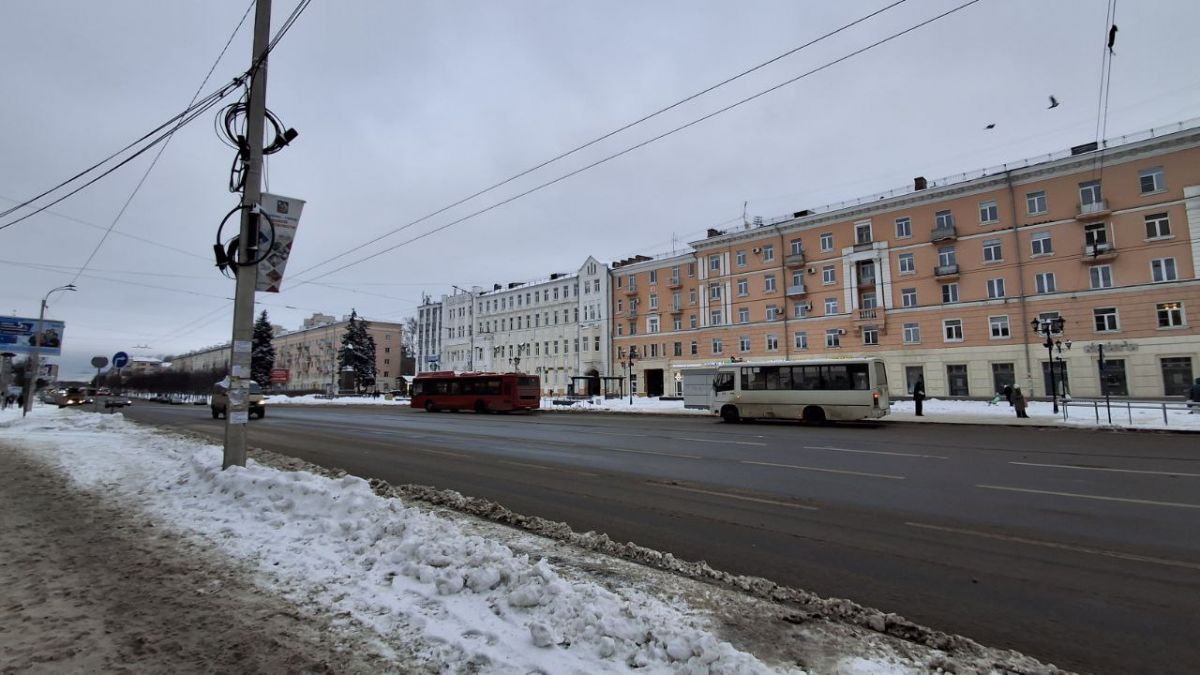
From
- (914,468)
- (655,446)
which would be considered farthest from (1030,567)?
(655,446)

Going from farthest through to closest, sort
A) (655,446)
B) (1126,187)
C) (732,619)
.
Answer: (1126,187)
(655,446)
(732,619)

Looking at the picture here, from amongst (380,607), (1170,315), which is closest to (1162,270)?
(1170,315)

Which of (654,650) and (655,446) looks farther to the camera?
(655,446)

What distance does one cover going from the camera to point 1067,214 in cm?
3741

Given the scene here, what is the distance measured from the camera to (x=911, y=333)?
4338 cm

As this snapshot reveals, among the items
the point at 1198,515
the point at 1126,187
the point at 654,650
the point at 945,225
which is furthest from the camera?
the point at 945,225

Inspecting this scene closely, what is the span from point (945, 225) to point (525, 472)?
142ft

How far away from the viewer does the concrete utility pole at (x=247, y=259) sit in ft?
29.5

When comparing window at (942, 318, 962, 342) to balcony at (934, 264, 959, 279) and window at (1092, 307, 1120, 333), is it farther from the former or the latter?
window at (1092, 307, 1120, 333)

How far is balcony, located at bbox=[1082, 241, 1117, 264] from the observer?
35625mm

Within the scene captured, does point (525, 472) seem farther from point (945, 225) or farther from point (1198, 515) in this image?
point (945, 225)

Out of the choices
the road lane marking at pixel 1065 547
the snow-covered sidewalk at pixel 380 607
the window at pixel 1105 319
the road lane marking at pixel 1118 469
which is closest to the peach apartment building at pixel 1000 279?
the window at pixel 1105 319

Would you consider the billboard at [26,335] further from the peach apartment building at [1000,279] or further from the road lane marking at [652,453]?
the peach apartment building at [1000,279]

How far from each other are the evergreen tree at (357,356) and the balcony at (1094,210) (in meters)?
78.7
